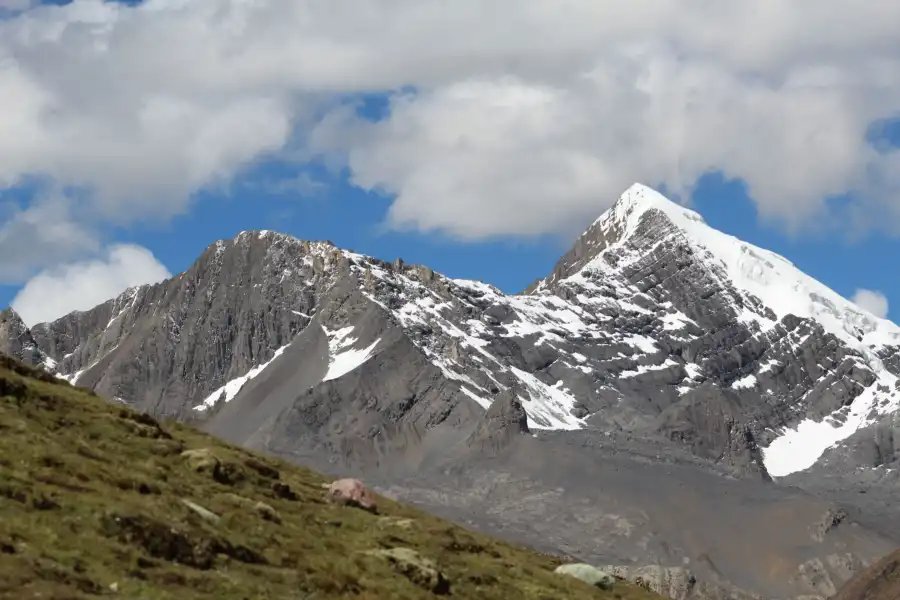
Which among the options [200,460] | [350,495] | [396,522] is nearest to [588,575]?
[396,522]

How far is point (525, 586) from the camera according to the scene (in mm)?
65375

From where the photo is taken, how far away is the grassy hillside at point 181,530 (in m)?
47.3

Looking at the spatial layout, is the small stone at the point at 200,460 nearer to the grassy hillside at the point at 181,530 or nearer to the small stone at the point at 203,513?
the grassy hillside at the point at 181,530

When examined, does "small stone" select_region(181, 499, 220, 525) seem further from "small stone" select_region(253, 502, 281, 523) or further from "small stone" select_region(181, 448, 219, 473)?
"small stone" select_region(181, 448, 219, 473)

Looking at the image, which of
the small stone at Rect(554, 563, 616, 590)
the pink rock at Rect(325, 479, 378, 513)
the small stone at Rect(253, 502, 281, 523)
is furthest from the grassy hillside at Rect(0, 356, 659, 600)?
the small stone at Rect(554, 563, 616, 590)

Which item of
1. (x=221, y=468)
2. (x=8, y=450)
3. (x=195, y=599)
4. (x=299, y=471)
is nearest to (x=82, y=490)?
(x=8, y=450)

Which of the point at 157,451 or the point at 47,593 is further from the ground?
the point at 157,451

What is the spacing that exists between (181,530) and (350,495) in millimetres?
22916

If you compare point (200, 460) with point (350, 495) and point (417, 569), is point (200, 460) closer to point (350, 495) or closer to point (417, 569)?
point (350, 495)

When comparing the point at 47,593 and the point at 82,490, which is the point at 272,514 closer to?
the point at 82,490

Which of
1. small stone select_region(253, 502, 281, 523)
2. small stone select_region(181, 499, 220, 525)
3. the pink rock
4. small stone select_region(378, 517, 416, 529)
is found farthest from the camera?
the pink rock

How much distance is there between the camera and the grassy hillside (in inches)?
1861

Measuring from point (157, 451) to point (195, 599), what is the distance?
21439 mm

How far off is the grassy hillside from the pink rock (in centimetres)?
84
